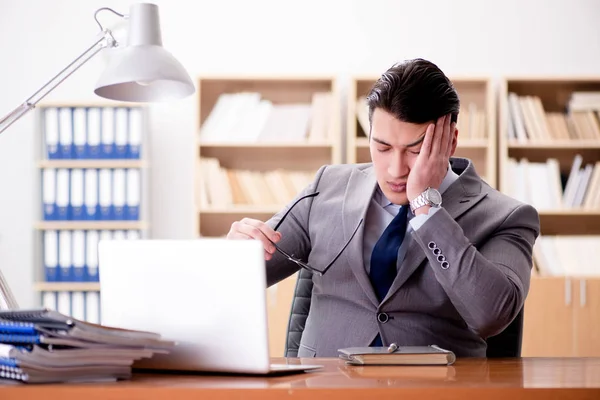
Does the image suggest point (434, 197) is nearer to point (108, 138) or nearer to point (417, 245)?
point (417, 245)

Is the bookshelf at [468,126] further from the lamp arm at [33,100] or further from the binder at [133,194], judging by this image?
the lamp arm at [33,100]

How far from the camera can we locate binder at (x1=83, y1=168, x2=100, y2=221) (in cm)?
422

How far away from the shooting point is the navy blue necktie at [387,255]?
1.88 m

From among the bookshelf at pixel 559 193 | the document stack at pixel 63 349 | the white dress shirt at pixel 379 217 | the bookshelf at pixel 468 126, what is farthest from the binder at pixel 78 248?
the document stack at pixel 63 349

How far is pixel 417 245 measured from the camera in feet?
6.03

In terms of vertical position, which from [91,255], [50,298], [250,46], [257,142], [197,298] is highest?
[250,46]

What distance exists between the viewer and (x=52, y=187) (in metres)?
4.24

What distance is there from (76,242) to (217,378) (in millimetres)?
3171

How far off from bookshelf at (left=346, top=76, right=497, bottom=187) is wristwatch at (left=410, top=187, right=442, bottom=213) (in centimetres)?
247

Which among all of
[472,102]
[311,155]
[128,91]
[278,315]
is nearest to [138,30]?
[128,91]

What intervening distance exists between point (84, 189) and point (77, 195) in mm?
49

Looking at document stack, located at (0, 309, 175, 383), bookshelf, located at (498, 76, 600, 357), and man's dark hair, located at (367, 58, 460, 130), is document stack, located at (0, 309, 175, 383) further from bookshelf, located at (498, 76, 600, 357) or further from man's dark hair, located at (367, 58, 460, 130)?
bookshelf, located at (498, 76, 600, 357)

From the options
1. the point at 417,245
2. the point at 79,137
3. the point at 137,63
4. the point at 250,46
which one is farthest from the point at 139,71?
the point at 250,46

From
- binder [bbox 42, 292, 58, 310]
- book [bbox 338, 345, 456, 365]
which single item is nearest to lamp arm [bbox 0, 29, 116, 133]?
book [bbox 338, 345, 456, 365]
